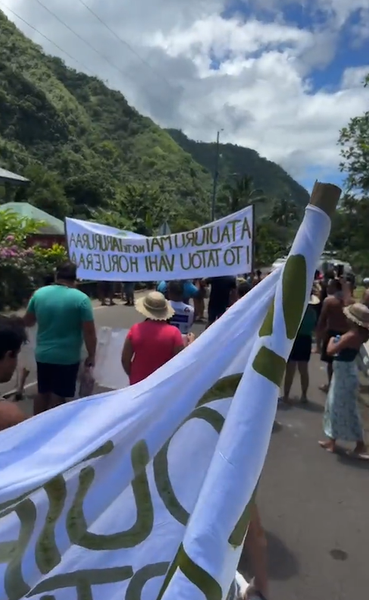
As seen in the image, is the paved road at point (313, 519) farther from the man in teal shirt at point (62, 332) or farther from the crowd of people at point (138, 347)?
the man in teal shirt at point (62, 332)

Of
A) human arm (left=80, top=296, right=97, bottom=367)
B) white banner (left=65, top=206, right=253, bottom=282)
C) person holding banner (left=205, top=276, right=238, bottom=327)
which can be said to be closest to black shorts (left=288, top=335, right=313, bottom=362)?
white banner (left=65, top=206, right=253, bottom=282)

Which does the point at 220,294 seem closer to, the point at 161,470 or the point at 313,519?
the point at 313,519

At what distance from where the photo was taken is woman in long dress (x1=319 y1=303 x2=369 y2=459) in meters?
6.40

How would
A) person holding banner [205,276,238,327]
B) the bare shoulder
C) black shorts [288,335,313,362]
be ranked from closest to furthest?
the bare shoulder → black shorts [288,335,313,362] → person holding banner [205,276,238,327]

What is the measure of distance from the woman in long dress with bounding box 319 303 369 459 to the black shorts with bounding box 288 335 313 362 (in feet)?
6.25

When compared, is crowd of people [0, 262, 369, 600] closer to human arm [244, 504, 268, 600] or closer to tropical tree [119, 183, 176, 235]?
human arm [244, 504, 268, 600]

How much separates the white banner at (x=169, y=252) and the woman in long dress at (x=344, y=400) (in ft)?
3.84

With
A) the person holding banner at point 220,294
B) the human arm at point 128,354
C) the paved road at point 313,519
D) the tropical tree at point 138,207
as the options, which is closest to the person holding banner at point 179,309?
the paved road at point 313,519

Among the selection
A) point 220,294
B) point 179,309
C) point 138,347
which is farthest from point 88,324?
point 220,294

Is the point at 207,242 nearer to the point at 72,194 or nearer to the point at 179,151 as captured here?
the point at 72,194

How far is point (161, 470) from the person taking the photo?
2.07 metres

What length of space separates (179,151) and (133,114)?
13.6m

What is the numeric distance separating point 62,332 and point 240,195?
67.1 m

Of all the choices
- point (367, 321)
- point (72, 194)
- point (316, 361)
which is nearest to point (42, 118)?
point (72, 194)
